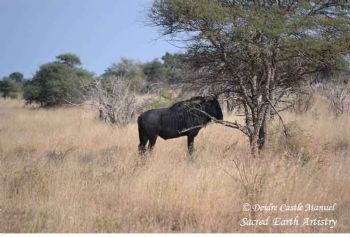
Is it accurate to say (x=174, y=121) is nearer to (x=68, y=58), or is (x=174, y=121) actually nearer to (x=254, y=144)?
(x=254, y=144)

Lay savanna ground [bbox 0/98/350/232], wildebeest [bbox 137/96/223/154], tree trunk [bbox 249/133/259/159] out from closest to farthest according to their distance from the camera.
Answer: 1. savanna ground [bbox 0/98/350/232]
2. tree trunk [bbox 249/133/259/159]
3. wildebeest [bbox 137/96/223/154]

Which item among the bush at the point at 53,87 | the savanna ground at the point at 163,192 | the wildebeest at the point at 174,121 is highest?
the bush at the point at 53,87

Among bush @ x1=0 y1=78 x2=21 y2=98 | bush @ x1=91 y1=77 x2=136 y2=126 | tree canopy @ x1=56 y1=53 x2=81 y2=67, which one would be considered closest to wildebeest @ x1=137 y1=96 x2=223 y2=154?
bush @ x1=91 y1=77 x2=136 y2=126

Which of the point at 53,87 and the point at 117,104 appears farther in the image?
the point at 53,87

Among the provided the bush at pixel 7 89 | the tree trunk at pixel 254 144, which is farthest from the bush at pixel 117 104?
the bush at pixel 7 89

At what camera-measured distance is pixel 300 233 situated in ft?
16.3

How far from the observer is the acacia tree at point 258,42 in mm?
7238

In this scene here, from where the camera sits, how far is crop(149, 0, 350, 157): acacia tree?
724cm

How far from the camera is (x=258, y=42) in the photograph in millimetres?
7422

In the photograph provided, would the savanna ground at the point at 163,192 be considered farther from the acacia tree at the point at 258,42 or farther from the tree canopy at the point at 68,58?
the tree canopy at the point at 68,58

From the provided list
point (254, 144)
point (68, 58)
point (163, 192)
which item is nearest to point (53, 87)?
point (68, 58)

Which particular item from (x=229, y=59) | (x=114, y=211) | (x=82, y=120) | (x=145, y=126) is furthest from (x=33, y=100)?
(x=114, y=211)

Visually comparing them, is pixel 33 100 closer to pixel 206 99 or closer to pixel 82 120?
pixel 82 120

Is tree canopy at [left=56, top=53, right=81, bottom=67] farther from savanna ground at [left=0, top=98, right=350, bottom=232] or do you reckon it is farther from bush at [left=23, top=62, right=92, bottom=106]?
savanna ground at [left=0, top=98, right=350, bottom=232]
